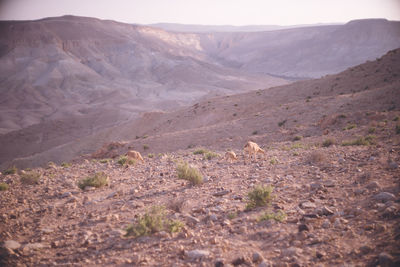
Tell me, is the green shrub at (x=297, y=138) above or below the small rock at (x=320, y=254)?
below

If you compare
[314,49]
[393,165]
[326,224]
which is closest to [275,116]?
[393,165]

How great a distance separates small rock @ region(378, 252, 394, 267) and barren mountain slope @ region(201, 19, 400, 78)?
96326 millimetres

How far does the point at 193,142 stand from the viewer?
51.1 feet

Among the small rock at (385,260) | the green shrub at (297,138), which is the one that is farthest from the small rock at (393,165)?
the green shrub at (297,138)

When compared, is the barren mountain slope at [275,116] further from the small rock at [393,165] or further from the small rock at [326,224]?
the small rock at [326,224]

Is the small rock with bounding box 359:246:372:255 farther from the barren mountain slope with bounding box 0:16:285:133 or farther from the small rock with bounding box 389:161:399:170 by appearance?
the barren mountain slope with bounding box 0:16:285:133

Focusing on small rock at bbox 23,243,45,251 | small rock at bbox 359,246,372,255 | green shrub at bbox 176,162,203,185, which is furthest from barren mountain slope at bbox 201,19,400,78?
small rock at bbox 23,243,45,251

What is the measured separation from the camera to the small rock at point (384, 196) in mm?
3885

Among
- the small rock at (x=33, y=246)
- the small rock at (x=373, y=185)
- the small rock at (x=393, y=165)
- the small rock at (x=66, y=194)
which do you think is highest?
the small rock at (x=393, y=165)

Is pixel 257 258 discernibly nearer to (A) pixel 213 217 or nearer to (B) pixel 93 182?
(A) pixel 213 217

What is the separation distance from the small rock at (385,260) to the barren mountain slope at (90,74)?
48.5 meters

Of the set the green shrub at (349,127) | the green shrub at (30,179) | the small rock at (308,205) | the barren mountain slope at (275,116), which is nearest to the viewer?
the small rock at (308,205)

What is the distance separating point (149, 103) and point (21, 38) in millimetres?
52828

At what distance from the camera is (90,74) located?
255 feet
